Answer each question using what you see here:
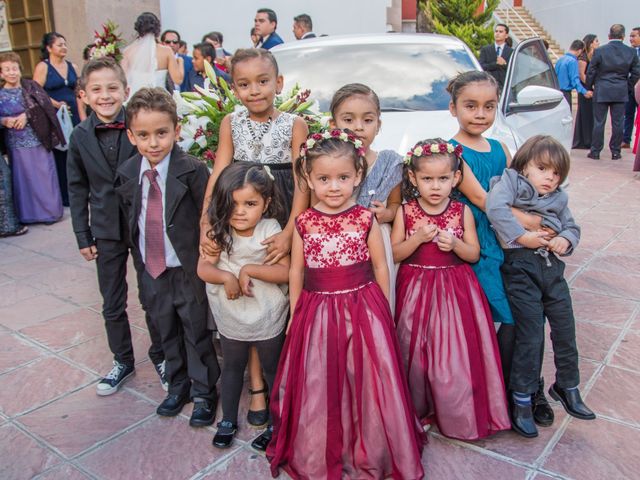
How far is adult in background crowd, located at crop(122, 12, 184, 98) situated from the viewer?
6711 mm

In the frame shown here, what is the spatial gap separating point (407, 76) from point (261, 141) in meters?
2.34

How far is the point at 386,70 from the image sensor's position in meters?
5.05

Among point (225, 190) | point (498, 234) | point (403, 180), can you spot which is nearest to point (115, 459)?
point (225, 190)

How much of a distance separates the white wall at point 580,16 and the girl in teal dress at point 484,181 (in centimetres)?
1736

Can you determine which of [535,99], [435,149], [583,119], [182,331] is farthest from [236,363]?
[583,119]

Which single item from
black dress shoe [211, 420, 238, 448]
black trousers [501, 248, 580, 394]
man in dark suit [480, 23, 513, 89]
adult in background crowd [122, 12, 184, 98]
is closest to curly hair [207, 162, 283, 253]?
black dress shoe [211, 420, 238, 448]

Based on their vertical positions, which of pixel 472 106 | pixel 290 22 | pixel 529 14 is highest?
pixel 529 14

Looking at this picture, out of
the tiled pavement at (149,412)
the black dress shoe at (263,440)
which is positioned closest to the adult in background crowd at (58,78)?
the tiled pavement at (149,412)

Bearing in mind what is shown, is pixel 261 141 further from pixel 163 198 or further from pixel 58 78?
pixel 58 78

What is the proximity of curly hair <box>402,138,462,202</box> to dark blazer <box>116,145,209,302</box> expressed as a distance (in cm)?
98

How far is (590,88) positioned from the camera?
38.1ft

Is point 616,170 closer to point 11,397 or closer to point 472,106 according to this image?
point 472,106

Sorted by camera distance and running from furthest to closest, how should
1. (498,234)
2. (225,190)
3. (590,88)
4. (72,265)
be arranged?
(590,88) < (72,265) < (498,234) < (225,190)

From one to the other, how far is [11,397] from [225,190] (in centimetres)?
182
